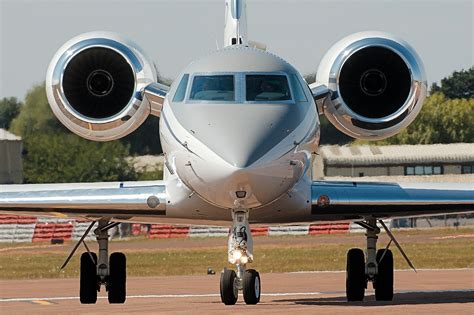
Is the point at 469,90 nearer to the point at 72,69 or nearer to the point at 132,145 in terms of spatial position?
the point at 132,145

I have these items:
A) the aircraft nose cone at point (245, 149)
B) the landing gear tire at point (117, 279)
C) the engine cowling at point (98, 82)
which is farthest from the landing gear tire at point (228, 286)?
the engine cowling at point (98, 82)

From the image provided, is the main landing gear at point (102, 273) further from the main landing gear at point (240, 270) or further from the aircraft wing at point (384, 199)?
the main landing gear at point (240, 270)

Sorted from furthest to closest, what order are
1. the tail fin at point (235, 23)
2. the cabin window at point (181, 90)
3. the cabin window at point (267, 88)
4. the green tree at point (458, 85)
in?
the green tree at point (458, 85) < the tail fin at point (235, 23) < the cabin window at point (181, 90) < the cabin window at point (267, 88)

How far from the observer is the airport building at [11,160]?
210 feet

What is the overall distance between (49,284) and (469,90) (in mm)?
27084

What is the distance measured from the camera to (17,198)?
23156 mm

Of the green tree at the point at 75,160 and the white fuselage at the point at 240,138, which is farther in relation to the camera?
the green tree at the point at 75,160

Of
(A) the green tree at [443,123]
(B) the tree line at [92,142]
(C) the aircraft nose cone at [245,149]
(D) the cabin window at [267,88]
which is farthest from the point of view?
(A) the green tree at [443,123]

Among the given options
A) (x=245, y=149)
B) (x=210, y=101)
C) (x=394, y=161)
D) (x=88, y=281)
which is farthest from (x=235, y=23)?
(x=394, y=161)

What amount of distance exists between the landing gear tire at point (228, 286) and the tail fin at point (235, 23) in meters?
6.60

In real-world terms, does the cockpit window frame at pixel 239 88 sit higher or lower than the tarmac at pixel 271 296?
higher

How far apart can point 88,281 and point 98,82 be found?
3343 mm

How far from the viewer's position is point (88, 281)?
23.9m

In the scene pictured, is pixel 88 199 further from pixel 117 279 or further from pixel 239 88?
pixel 239 88
